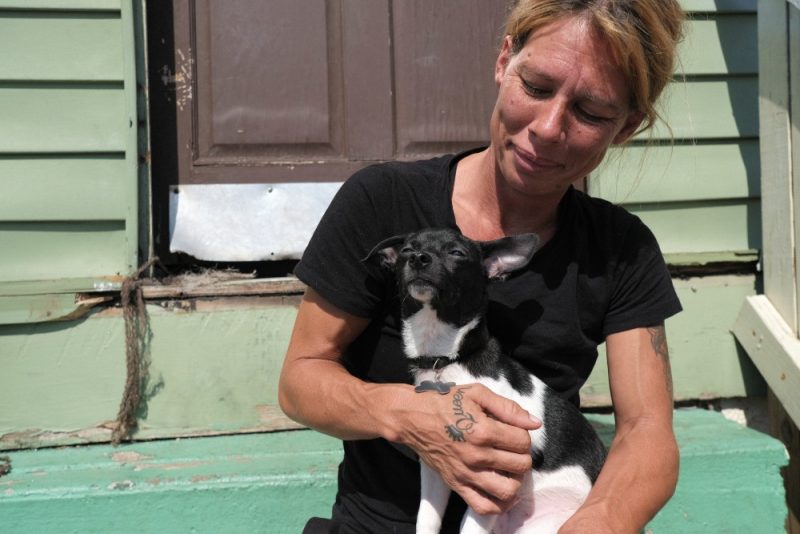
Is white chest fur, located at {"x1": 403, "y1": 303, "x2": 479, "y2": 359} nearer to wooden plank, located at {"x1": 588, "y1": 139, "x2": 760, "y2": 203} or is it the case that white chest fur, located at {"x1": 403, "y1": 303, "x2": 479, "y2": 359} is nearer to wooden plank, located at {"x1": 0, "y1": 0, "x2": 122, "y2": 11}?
wooden plank, located at {"x1": 588, "y1": 139, "x2": 760, "y2": 203}

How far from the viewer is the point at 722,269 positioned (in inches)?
150

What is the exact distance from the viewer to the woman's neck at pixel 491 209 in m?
2.31

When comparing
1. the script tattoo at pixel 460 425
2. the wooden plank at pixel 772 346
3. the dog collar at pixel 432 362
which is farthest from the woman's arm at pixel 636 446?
the wooden plank at pixel 772 346

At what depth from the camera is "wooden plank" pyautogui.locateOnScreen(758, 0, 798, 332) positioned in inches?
136

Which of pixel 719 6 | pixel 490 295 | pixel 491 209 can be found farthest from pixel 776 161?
pixel 490 295

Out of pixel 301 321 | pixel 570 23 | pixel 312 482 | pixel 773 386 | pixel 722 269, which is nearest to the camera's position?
pixel 570 23

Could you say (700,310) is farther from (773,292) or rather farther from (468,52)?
(468,52)

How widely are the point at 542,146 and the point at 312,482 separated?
5.20 ft

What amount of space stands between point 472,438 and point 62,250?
2165 millimetres

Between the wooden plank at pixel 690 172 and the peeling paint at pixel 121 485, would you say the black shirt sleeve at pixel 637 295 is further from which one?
the peeling paint at pixel 121 485

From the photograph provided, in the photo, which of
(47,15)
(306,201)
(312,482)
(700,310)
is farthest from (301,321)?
(700,310)

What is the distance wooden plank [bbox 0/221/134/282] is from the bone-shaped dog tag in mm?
1752

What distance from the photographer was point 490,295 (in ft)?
7.51

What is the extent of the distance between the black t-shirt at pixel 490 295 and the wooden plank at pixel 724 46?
72.2 inches
